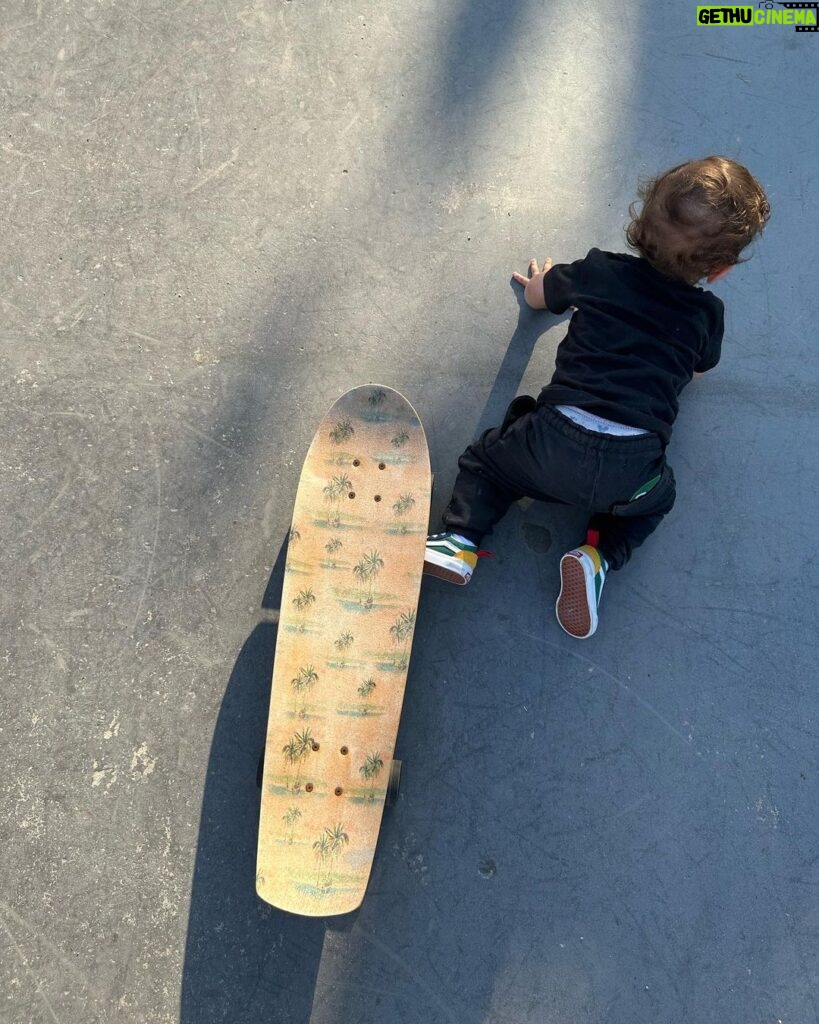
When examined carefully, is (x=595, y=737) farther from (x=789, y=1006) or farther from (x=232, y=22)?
(x=232, y=22)

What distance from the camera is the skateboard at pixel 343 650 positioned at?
1759mm

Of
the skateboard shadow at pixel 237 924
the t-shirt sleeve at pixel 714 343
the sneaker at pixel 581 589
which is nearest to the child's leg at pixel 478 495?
the sneaker at pixel 581 589

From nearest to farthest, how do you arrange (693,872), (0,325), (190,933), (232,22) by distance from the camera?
(190,933)
(693,872)
(0,325)
(232,22)

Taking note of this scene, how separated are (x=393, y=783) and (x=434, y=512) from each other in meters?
0.81

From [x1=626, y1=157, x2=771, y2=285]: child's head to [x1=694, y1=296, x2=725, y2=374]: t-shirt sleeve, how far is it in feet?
0.47

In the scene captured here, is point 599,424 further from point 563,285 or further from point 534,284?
point 534,284

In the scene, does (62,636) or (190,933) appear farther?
(62,636)

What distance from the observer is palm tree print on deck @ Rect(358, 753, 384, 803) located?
1800 millimetres

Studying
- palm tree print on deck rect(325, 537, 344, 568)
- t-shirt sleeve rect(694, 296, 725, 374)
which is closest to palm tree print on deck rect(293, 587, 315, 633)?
palm tree print on deck rect(325, 537, 344, 568)

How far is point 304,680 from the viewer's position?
6.07 feet

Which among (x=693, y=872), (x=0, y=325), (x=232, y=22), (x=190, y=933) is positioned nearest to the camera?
(x=190, y=933)

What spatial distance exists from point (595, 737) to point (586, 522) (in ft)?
2.15

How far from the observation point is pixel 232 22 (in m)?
2.33

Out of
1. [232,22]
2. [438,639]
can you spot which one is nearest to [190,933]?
[438,639]
